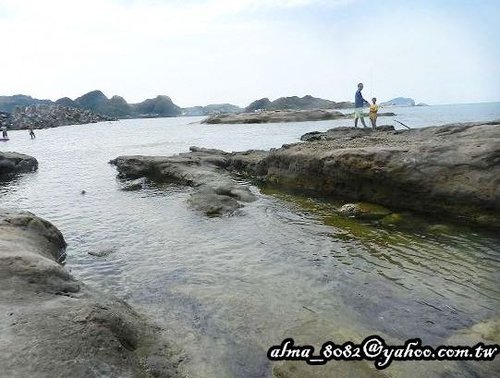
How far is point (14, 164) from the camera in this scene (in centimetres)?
3062

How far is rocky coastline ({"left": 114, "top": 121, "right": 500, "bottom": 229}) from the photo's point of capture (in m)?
12.7

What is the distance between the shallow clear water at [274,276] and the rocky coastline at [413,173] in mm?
1179

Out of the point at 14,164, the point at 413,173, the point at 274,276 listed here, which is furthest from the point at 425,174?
the point at 14,164

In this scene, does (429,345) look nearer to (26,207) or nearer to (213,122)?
(26,207)

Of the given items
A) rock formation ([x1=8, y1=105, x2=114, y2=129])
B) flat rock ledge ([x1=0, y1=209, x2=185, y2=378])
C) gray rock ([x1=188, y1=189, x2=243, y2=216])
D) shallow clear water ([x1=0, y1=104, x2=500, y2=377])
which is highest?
rock formation ([x1=8, y1=105, x2=114, y2=129])

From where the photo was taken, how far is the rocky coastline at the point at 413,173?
41.8 ft

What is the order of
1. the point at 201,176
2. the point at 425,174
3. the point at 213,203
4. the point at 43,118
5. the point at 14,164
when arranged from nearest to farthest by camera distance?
the point at 425,174
the point at 213,203
the point at 201,176
the point at 14,164
the point at 43,118

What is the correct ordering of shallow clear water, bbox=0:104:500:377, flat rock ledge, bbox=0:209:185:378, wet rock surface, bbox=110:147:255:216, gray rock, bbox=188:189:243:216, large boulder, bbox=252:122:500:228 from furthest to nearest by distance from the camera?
wet rock surface, bbox=110:147:255:216 → gray rock, bbox=188:189:243:216 → large boulder, bbox=252:122:500:228 → shallow clear water, bbox=0:104:500:377 → flat rock ledge, bbox=0:209:185:378

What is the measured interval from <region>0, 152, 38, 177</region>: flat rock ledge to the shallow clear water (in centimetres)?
1704

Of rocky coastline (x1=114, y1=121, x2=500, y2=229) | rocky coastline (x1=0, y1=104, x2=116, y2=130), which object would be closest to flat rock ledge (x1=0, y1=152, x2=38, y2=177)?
rocky coastline (x1=114, y1=121, x2=500, y2=229)

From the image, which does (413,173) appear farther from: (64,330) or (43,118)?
(43,118)

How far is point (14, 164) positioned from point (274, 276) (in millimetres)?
28132

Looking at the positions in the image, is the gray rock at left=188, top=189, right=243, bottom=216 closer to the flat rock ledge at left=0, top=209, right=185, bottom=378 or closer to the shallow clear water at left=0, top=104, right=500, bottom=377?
the shallow clear water at left=0, top=104, right=500, bottom=377

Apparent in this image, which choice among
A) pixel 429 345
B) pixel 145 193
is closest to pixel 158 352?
pixel 429 345
